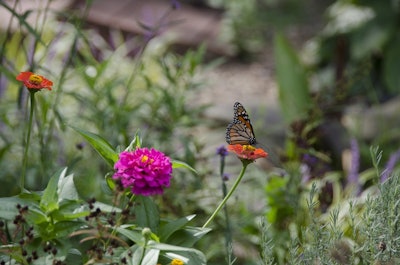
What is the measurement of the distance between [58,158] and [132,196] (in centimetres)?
133

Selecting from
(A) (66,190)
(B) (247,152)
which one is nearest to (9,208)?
(A) (66,190)

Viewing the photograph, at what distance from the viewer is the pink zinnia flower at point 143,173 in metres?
1.40

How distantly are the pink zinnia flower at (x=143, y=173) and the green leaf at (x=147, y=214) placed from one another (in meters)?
0.17

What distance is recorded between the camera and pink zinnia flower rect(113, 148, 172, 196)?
1.40 meters

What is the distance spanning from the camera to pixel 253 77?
19.4 feet

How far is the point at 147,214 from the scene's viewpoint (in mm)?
1596

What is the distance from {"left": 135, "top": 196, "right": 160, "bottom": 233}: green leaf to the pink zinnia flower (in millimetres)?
174

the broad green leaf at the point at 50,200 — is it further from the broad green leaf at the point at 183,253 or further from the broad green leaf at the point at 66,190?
the broad green leaf at the point at 183,253

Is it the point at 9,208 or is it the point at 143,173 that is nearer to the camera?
the point at 143,173

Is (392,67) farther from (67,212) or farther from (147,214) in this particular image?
(67,212)

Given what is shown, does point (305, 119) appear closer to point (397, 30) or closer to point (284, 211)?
point (284, 211)

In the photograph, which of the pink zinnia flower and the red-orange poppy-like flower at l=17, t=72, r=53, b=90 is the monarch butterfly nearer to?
the pink zinnia flower

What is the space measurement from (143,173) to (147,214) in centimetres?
21

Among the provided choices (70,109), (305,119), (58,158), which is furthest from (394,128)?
(58,158)
